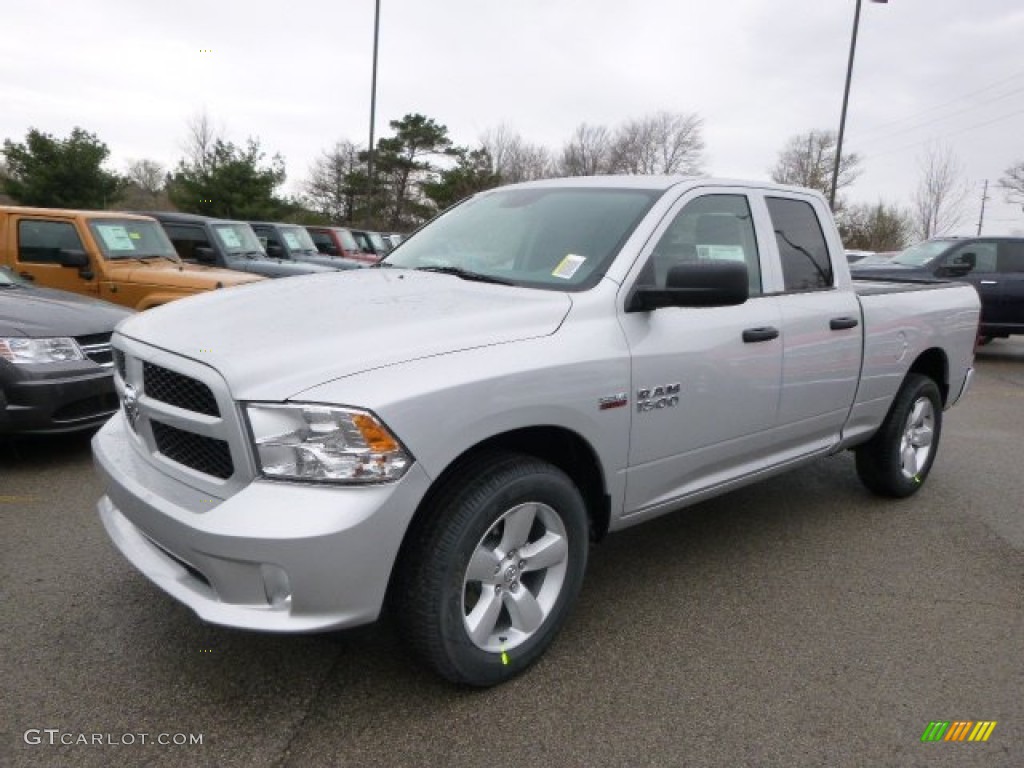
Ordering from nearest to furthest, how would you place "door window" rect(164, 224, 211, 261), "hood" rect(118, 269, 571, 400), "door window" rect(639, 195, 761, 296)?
"hood" rect(118, 269, 571, 400) → "door window" rect(639, 195, 761, 296) → "door window" rect(164, 224, 211, 261)

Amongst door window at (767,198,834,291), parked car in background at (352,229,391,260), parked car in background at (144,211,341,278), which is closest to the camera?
door window at (767,198,834,291)

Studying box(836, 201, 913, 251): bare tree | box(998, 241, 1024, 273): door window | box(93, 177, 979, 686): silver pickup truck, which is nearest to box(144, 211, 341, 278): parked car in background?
box(93, 177, 979, 686): silver pickup truck

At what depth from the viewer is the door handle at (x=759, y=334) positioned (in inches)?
131

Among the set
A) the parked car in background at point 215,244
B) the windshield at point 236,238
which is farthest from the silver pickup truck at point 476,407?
the windshield at point 236,238

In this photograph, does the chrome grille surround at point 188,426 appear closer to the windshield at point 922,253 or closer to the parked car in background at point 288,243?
the parked car in background at point 288,243

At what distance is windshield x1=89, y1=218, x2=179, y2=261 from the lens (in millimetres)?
7625

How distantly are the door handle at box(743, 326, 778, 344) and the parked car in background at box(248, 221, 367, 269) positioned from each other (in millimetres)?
10499

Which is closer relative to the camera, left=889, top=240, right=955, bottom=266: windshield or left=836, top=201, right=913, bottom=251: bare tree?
left=889, top=240, right=955, bottom=266: windshield

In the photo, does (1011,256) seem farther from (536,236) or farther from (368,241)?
(368,241)

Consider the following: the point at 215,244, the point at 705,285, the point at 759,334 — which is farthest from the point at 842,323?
the point at 215,244

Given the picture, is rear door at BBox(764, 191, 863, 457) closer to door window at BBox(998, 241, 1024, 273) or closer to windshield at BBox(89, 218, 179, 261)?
windshield at BBox(89, 218, 179, 261)

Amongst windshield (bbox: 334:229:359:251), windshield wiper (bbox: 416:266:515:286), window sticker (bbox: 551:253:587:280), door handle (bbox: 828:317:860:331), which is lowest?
door handle (bbox: 828:317:860:331)

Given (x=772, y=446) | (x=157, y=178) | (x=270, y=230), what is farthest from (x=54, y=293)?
(x=157, y=178)

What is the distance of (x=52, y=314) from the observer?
16.5 feet
